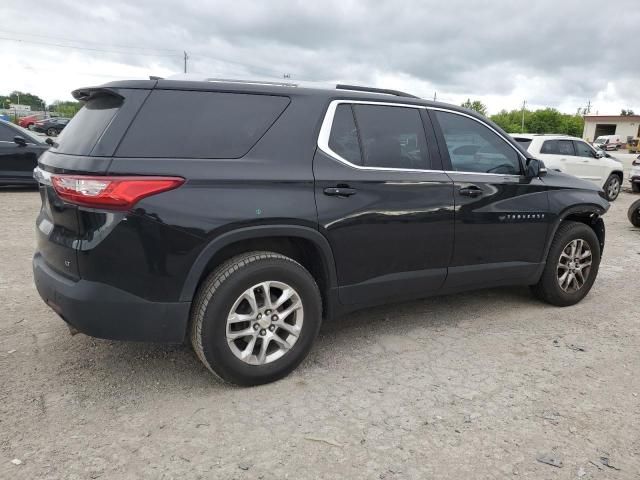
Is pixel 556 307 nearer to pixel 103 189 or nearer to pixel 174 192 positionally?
pixel 174 192

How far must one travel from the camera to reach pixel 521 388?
10.5ft

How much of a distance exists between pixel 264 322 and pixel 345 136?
1.30 metres

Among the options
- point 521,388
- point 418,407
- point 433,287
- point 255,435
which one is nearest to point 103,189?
point 255,435

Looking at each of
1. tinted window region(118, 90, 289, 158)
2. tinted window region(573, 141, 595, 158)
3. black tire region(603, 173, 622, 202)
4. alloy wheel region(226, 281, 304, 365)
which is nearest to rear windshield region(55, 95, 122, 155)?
tinted window region(118, 90, 289, 158)

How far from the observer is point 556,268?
459cm

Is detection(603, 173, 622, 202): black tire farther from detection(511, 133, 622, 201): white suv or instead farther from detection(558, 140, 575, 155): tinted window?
detection(558, 140, 575, 155): tinted window

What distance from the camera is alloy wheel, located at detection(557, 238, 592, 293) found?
4.68 m

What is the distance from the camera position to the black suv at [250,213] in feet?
8.89

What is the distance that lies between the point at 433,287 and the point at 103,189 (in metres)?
2.36

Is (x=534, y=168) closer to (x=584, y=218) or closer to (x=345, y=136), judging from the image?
(x=584, y=218)

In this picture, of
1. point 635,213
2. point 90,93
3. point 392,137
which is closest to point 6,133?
point 90,93

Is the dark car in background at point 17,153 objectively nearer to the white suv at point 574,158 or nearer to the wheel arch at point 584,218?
the wheel arch at point 584,218

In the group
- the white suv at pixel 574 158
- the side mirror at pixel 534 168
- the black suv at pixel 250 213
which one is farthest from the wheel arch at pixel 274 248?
the white suv at pixel 574 158

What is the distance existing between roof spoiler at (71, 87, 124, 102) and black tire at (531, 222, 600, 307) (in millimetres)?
3691
